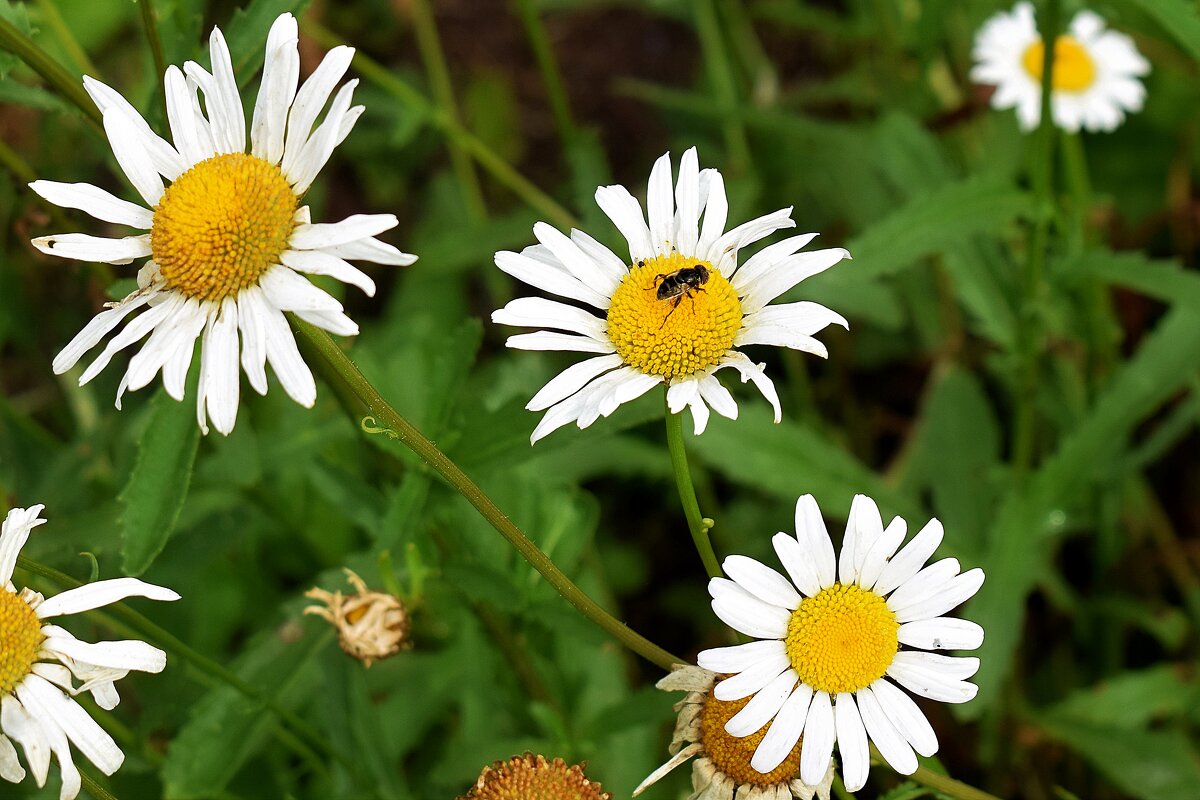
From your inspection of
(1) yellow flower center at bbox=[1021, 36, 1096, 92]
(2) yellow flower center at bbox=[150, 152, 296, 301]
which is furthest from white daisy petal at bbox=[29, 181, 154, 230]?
(1) yellow flower center at bbox=[1021, 36, 1096, 92]

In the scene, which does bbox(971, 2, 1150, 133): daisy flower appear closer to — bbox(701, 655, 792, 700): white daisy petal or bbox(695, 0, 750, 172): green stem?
bbox(695, 0, 750, 172): green stem

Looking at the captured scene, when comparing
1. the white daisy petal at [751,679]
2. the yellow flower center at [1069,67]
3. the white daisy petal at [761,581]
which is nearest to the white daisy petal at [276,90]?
the white daisy petal at [761,581]

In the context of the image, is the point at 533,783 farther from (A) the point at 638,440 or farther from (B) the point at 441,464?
(A) the point at 638,440

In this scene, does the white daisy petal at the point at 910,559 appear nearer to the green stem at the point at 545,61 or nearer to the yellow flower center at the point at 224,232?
the yellow flower center at the point at 224,232

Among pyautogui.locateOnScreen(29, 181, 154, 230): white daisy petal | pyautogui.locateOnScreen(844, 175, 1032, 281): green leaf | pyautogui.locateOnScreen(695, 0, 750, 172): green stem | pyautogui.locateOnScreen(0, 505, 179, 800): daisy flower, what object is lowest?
pyautogui.locateOnScreen(0, 505, 179, 800): daisy flower

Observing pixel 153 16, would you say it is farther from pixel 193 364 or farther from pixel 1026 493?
pixel 1026 493

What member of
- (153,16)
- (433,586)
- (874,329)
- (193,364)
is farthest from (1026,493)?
(153,16)

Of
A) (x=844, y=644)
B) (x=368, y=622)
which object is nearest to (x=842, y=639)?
(x=844, y=644)
